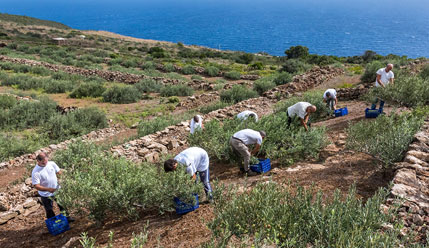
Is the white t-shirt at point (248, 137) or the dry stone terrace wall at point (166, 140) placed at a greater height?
the white t-shirt at point (248, 137)

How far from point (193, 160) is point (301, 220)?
2.34m

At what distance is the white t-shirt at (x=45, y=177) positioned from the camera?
5141mm

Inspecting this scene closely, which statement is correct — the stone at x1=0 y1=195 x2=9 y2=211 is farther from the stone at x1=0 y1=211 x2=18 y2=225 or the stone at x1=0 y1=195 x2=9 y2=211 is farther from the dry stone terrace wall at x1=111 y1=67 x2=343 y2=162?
the dry stone terrace wall at x1=111 y1=67 x2=343 y2=162

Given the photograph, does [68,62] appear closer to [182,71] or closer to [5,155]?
[182,71]

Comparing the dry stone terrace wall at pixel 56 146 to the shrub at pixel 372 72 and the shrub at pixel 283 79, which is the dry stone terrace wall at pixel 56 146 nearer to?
the shrub at pixel 283 79

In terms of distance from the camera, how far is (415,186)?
4305mm

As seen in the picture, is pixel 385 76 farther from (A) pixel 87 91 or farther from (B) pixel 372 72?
(A) pixel 87 91

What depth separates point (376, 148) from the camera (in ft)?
17.8

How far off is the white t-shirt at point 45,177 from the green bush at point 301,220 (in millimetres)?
3431

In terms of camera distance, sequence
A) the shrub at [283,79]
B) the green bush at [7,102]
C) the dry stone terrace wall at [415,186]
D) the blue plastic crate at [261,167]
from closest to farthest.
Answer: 1. the dry stone terrace wall at [415,186]
2. the blue plastic crate at [261,167]
3. the green bush at [7,102]
4. the shrub at [283,79]

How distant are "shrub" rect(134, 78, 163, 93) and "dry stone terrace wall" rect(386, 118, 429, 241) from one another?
15.6 m

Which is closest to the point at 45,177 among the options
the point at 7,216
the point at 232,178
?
the point at 7,216

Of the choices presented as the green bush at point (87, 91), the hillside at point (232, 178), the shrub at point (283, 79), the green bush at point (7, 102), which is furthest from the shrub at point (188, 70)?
the green bush at point (7, 102)

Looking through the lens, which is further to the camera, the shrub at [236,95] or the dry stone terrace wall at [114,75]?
the dry stone terrace wall at [114,75]
